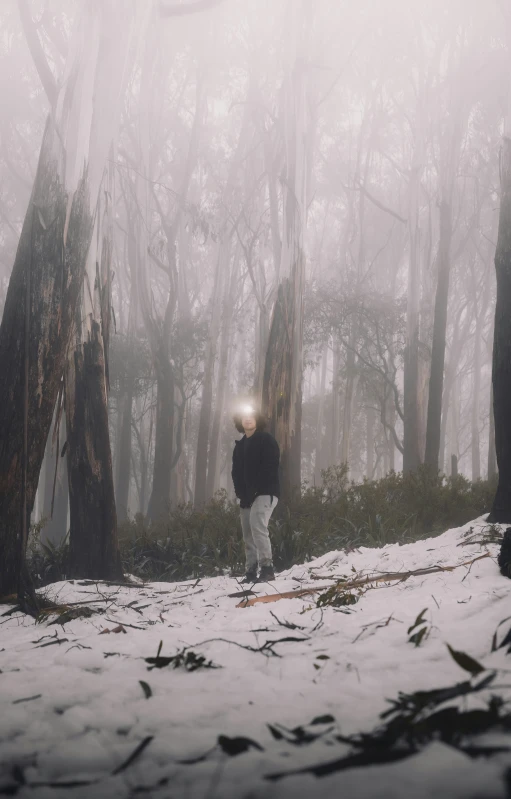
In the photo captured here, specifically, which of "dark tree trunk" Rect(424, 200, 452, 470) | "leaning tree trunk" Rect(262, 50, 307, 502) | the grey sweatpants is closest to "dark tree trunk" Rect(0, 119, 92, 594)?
the grey sweatpants

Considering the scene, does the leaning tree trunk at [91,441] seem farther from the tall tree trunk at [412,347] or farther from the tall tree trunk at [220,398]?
the tall tree trunk at [220,398]

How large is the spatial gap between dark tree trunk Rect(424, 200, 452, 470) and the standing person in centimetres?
652

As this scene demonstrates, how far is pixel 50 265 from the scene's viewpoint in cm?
413

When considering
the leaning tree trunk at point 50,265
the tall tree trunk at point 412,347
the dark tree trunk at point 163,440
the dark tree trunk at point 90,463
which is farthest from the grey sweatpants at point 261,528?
the dark tree trunk at point 163,440

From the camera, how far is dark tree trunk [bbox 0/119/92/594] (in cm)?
375

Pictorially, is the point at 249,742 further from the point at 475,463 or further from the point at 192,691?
the point at 475,463

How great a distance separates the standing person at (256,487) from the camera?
4.95 metres

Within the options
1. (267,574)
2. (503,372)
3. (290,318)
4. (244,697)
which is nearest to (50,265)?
(267,574)

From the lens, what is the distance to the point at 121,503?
47.4 feet

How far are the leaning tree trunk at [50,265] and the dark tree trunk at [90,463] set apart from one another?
1.08 metres

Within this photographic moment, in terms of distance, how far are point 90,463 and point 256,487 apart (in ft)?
5.62

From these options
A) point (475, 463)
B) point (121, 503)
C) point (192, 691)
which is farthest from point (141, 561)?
point (475, 463)

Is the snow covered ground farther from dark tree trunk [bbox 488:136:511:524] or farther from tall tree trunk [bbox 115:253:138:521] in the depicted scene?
tall tree trunk [bbox 115:253:138:521]

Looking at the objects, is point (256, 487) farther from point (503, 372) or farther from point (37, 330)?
point (503, 372)
